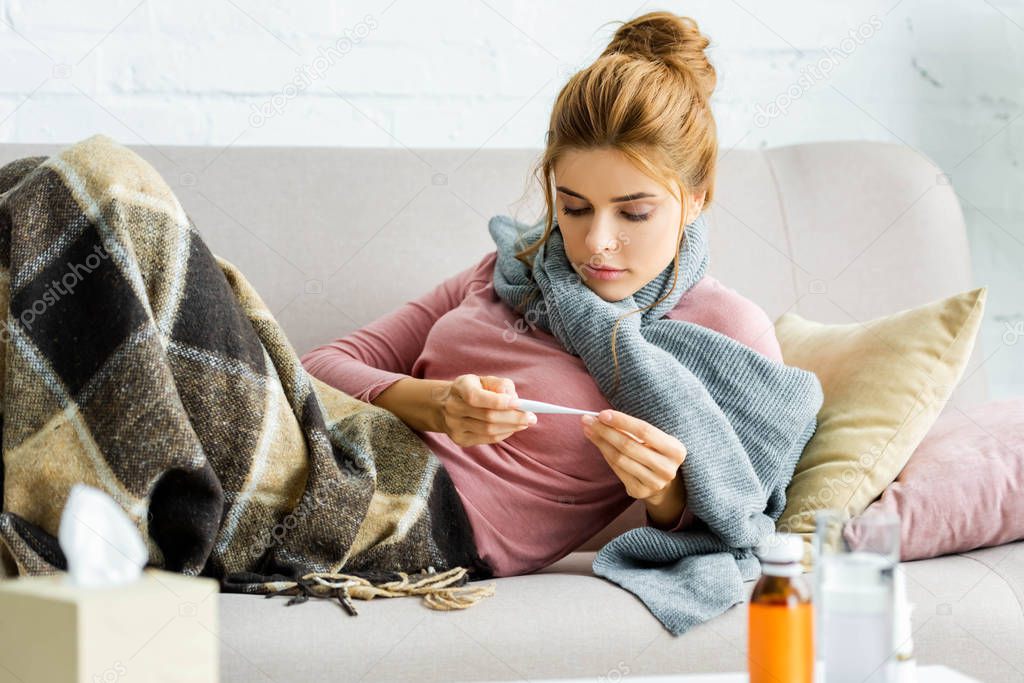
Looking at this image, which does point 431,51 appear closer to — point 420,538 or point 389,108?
point 389,108

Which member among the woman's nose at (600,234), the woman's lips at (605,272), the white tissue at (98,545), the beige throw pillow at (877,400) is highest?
the white tissue at (98,545)

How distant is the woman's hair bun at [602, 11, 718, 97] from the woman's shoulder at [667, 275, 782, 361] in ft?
0.88

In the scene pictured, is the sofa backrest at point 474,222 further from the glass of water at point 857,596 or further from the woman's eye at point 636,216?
the glass of water at point 857,596

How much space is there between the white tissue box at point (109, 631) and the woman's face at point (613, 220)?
2.58 feet

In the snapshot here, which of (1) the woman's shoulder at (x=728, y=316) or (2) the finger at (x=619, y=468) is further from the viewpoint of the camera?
(1) the woman's shoulder at (x=728, y=316)

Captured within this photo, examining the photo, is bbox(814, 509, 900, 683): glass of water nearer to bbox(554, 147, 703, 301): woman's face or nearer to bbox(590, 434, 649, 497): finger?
bbox(590, 434, 649, 497): finger

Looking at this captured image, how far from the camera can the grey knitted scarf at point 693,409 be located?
50.9 inches

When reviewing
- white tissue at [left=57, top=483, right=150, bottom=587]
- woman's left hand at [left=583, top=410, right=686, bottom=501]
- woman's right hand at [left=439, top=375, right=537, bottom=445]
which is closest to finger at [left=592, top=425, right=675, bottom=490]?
woman's left hand at [left=583, top=410, right=686, bottom=501]

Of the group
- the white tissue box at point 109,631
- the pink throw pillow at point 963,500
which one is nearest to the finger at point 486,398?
the pink throw pillow at point 963,500

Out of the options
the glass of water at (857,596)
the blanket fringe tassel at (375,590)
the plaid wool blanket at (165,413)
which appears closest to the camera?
the glass of water at (857,596)

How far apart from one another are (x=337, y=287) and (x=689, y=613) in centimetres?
79

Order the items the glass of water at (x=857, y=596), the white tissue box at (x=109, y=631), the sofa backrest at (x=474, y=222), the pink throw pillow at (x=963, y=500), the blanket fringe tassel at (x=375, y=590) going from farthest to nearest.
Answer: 1. the sofa backrest at (x=474, y=222)
2. the pink throw pillow at (x=963, y=500)
3. the blanket fringe tassel at (x=375, y=590)
4. the glass of water at (x=857, y=596)
5. the white tissue box at (x=109, y=631)

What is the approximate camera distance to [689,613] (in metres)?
1.19

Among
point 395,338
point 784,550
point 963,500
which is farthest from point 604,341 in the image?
point 784,550
